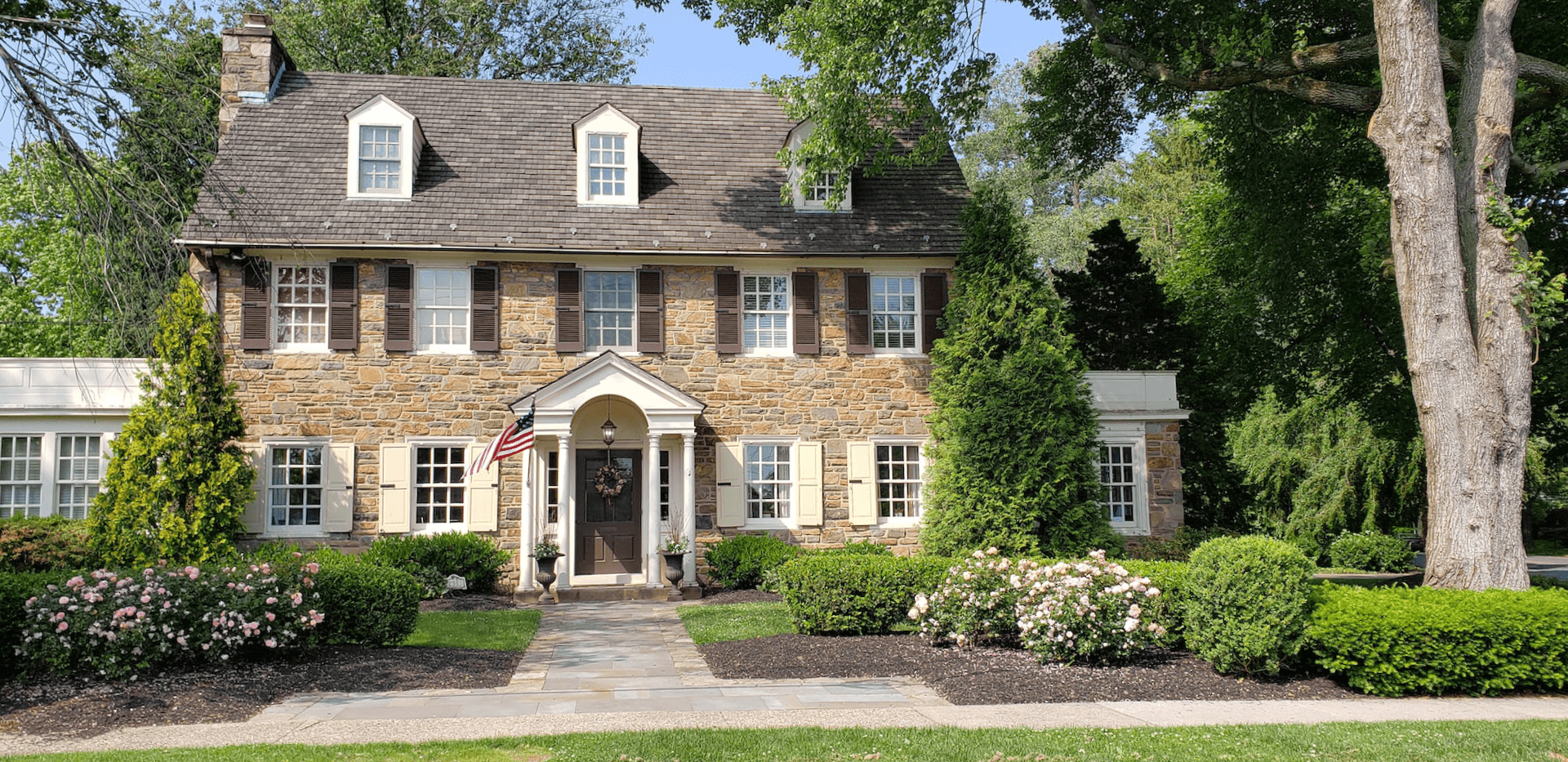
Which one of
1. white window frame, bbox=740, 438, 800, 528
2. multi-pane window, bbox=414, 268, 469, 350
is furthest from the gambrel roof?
white window frame, bbox=740, 438, 800, 528

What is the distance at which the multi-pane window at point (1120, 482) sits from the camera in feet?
55.6

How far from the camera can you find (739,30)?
17438mm

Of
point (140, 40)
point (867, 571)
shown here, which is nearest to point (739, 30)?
point (867, 571)

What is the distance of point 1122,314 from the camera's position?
20.5 metres

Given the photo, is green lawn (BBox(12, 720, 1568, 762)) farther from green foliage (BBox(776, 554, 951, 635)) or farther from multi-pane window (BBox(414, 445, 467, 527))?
multi-pane window (BBox(414, 445, 467, 527))

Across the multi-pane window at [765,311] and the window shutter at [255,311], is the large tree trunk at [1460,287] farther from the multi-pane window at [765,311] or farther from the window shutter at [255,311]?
the window shutter at [255,311]

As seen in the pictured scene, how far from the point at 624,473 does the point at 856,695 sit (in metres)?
8.87

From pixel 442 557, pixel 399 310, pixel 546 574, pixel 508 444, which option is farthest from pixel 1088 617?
pixel 399 310

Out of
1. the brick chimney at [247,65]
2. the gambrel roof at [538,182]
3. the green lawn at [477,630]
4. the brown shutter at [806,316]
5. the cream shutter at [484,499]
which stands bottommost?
the green lawn at [477,630]

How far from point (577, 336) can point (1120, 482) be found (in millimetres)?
8832

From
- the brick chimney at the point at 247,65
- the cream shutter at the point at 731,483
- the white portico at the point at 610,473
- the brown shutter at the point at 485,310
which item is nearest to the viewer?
the white portico at the point at 610,473

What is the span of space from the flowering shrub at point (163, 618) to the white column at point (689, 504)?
6.31 metres

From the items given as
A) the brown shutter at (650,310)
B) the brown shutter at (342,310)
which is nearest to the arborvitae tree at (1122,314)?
the brown shutter at (650,310)

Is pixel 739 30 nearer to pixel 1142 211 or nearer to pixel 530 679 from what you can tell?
pixel 530 679
